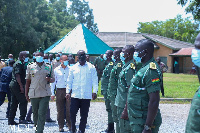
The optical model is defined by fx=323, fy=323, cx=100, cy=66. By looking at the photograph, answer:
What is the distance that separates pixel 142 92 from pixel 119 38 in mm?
48895

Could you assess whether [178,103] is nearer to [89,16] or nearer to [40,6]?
[40,6]

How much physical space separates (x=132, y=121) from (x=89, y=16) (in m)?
92.9

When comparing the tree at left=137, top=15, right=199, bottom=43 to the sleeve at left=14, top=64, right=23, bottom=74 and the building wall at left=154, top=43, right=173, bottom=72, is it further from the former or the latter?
the sleeve at left=14, top=64, right=23, bottom=74

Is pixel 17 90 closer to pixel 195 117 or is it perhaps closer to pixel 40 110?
pixel 40 110

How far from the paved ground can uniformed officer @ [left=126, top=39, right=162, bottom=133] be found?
4.34m

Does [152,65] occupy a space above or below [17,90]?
above

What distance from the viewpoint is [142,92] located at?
4047 mm

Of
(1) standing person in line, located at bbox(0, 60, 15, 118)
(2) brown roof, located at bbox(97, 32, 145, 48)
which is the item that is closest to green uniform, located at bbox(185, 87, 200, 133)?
(1) standing person in line, located at bbox(0, 60, 15, 118)

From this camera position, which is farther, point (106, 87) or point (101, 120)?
point (101, 120)

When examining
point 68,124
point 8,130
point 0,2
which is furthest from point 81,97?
point 0,2

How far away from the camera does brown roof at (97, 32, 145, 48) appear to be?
50094mm

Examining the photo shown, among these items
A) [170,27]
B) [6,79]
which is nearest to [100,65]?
[6,79]

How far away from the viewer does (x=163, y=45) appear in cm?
4553

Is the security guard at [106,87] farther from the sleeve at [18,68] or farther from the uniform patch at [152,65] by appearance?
the uniform patch at [152,65]
